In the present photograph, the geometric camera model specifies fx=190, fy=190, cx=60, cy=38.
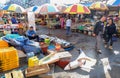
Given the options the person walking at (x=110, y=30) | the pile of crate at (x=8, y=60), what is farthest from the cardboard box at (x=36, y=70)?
the person walking at (x=110, y=30)

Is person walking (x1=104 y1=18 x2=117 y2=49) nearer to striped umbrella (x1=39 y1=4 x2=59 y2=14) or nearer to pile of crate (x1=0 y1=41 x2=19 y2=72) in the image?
striped umbrella (x1=39 y1=4 x2=59 y2=14)

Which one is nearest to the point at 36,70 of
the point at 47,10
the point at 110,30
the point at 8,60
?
the point at 8,60

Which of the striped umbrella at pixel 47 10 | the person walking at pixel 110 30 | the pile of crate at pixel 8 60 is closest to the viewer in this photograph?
the pile of crate at pixel 8 60

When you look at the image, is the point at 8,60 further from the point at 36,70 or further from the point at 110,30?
the point at 110,30

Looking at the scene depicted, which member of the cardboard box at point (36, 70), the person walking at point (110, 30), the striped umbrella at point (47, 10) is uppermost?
the striped umbrella at point (47, 10)

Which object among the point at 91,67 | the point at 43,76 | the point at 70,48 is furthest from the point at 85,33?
the point at 43,76

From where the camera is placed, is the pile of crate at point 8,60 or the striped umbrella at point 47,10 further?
the striped umbrella at point 47,10

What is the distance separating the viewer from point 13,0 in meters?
38.8

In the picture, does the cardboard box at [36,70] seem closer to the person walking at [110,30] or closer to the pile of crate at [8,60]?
the pile of crate at [8,60]

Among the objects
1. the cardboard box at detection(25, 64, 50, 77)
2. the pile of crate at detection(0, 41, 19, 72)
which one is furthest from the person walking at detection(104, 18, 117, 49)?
the pile of crate at detection(0, 41, 19, 72)

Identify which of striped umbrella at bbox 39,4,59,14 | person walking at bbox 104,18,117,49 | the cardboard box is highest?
striped umbrella at bbox 39,4,59,14

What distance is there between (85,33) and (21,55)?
10.5m

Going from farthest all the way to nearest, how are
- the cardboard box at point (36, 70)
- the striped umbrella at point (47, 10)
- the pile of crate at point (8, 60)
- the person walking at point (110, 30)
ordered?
the striped umbrella at point (47, 10), the person walking at point (110, 30), the pile of crate at point (8, 60), the cardboard box at point (36, 70)

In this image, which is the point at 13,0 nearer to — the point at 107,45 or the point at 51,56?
the point at 107,45
